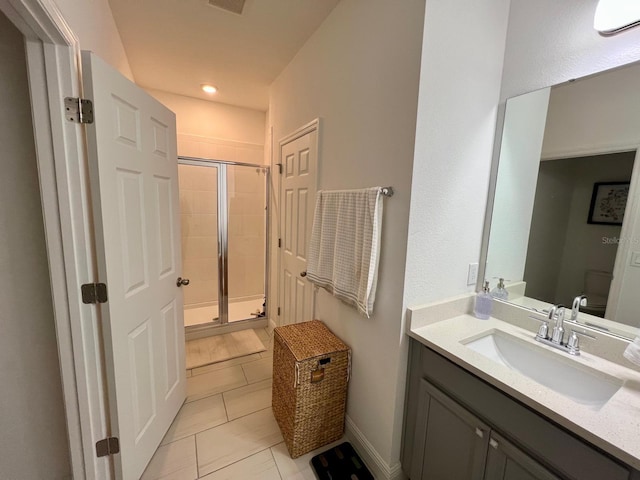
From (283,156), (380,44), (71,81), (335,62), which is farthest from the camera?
(283,156)

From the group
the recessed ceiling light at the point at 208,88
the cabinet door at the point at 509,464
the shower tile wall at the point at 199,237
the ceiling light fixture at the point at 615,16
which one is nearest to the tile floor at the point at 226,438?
the cabinet door at the point at 509,464

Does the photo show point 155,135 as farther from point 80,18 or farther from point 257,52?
point 257,52

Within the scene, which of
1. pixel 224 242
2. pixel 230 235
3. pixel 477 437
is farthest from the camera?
pixel 230 235

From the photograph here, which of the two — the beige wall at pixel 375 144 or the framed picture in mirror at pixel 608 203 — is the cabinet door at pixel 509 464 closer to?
the beige wall at pixel 375 144

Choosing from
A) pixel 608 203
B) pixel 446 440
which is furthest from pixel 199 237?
pixel 608 203

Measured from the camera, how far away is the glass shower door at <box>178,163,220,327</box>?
9.84 feet

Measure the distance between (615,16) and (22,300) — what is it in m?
2.63

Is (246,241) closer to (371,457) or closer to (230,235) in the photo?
(230,235)

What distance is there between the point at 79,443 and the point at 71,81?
1.53 meters

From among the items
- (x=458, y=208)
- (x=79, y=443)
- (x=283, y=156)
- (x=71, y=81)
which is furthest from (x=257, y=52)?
(x=79, y=443)

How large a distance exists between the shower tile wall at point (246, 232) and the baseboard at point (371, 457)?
76.2 inches

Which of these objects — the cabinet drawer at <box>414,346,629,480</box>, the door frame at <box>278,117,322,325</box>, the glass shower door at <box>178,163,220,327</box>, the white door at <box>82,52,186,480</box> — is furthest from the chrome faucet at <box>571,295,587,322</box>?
the glass shower door at <box>178,163,220,327</box>

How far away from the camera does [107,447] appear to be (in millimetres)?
1214

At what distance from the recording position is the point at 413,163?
1.15 meters
